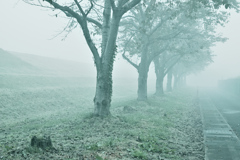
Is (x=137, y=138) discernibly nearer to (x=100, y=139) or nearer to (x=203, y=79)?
(x=100, y=139)

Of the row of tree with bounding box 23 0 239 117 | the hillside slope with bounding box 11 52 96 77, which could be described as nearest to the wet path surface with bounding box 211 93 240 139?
the row of tree with bounding box 23 0 239 117

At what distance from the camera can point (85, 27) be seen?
1219cm

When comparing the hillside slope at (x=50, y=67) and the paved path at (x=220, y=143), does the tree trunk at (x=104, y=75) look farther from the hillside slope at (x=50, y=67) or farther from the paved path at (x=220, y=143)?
the hillside slope at (x=50, y=67)

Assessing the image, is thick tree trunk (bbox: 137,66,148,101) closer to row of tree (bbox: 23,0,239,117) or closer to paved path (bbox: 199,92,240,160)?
row of tree (bbox: 23,0,239,117)

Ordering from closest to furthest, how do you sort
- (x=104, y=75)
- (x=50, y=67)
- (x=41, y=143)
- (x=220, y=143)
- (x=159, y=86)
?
(x=41, y=143) → (x=220, y=143) → (x=104, y=75) → (x=159, y=86) → (x=50, y=67)

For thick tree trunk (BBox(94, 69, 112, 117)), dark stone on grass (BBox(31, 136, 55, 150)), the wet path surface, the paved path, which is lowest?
the paved path

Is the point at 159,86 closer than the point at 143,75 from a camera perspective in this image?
No

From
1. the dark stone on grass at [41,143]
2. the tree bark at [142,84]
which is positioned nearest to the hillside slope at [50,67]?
the tree bark at [142,84]

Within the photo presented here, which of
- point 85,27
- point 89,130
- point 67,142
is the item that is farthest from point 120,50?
point 67,142

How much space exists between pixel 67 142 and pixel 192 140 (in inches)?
229

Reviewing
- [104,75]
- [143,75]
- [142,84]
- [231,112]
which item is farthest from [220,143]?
[143,75]

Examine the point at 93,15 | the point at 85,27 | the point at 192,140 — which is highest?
the point at 93,15

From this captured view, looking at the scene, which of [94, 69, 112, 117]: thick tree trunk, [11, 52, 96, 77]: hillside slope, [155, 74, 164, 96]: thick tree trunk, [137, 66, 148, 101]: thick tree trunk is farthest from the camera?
[11, 52, 96, 77]: hillside slope

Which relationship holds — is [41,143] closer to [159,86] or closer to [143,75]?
[143,75]
